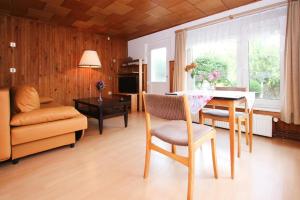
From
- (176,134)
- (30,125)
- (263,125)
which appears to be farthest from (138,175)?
(263,125)

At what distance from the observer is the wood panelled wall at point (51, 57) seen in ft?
11.5

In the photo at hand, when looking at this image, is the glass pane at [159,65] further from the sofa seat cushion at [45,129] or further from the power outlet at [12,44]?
the power outlet at [12,44]

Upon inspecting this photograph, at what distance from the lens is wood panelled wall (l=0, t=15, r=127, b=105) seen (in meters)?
3.50

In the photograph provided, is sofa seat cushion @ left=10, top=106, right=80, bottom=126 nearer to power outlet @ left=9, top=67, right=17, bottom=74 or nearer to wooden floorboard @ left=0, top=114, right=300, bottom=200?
wooden floorboard @ left=0, top=114, right=300, bottom=200

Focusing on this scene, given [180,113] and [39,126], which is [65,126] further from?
[180,113]

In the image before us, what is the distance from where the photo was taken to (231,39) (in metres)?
3.13

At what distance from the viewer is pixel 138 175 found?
5.18 feet

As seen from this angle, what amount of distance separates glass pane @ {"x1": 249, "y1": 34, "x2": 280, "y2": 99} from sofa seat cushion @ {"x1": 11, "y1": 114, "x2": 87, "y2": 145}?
2911mm

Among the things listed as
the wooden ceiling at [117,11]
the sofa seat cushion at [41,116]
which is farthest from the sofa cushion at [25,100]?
the wooden ceiling at [117,11]

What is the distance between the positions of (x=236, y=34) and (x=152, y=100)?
2623 millimetres

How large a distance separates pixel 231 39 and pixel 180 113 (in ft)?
8.85

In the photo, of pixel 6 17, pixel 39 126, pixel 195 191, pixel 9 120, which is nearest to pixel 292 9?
pixel 195 191

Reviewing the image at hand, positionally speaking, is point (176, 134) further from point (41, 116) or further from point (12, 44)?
point (12, 44)

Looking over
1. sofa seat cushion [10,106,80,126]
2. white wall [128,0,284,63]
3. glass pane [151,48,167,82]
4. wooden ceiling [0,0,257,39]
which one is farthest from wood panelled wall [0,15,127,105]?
sofa seat cushion [10,106,80,126]
